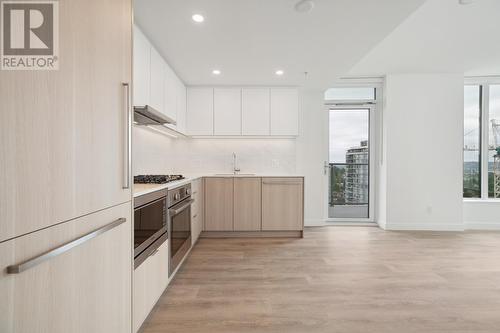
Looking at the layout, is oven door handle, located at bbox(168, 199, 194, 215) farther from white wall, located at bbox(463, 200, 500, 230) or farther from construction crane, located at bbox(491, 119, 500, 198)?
construction crane, located at bbox(491, 119, 500, 198)

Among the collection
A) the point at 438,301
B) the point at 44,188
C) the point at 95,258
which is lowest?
the point at 438,301

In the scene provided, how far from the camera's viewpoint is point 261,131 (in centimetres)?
421

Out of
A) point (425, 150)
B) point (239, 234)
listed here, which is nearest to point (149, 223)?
point (239, 234)

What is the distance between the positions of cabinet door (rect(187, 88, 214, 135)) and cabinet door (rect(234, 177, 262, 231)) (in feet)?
3.50

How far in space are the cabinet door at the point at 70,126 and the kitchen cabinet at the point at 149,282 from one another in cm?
60

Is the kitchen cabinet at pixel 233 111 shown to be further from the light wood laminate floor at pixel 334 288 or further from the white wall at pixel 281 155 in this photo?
the light wood laminate floor at pixel 334 288

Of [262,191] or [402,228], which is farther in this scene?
[402,228]

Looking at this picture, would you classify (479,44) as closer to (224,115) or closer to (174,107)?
(224,115)

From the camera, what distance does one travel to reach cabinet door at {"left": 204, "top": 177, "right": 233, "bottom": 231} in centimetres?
380

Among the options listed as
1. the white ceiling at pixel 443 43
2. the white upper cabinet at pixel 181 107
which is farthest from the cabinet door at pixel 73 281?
the white ceiling at pixel 443 43

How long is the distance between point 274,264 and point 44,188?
244 cm

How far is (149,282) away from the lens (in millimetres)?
1783

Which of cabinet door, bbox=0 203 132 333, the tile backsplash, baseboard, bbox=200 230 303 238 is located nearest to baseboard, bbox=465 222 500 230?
baseboard, bbox=200 230 303 238

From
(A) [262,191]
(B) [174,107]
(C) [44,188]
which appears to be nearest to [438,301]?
(A) [262,191]
